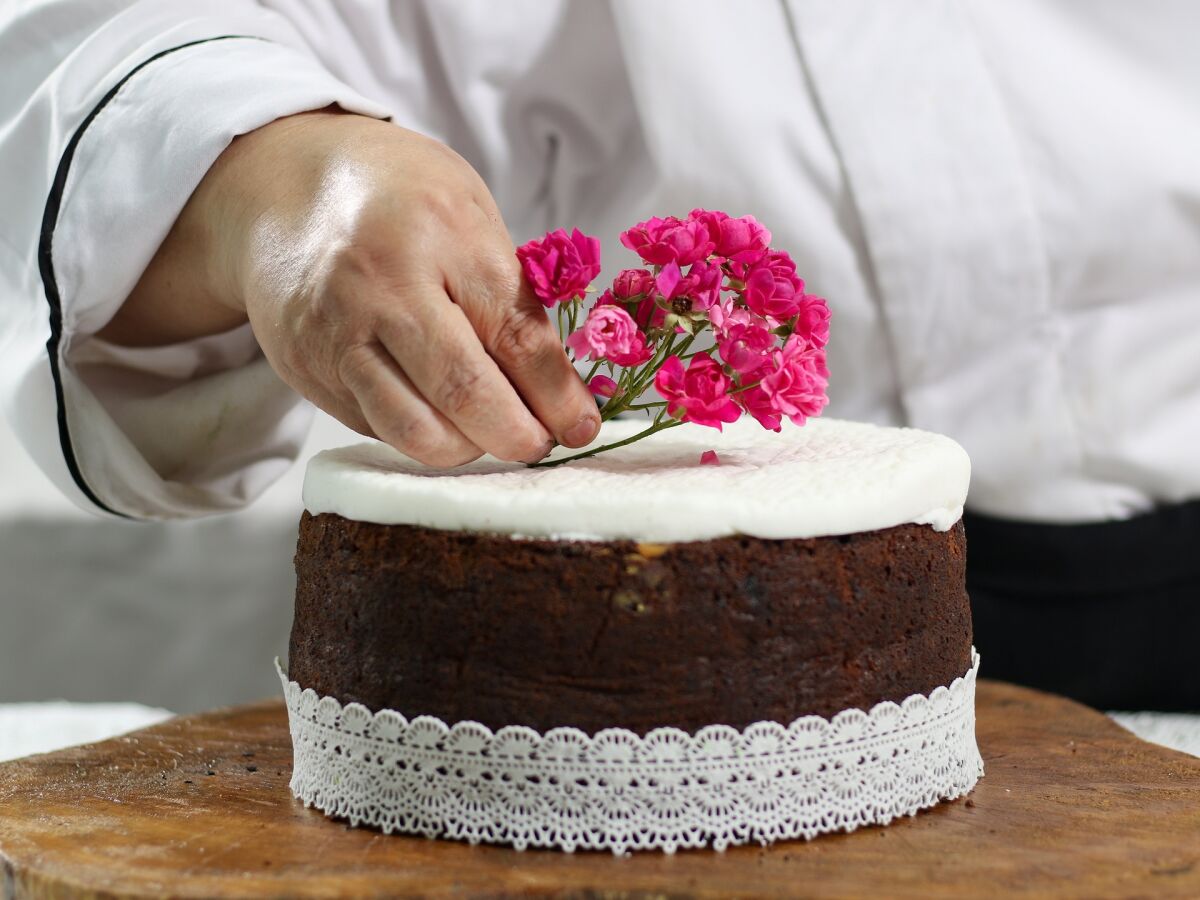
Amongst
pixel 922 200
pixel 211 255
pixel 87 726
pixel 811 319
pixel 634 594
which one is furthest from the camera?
pixel 87 726

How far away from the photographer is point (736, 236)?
96cm

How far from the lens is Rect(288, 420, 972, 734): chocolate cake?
888 millimetres

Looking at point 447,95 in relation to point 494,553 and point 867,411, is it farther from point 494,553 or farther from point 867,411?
point 494,553

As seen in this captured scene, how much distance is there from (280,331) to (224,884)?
1.25 ft

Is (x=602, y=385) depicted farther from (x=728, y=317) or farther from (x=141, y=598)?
(x=141, y=598)

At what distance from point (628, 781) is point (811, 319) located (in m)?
0.35

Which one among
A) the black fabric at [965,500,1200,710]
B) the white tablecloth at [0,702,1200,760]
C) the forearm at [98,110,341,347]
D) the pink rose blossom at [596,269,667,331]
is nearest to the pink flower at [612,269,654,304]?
the pink rose blossom at [596,269,667,331]

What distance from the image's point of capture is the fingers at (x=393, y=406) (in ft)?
3.06

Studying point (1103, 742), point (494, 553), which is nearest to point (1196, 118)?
point (1103, 742)

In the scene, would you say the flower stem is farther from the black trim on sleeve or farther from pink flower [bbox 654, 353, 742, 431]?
the black trim on sleeve

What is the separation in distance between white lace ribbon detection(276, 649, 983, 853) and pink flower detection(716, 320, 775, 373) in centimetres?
25

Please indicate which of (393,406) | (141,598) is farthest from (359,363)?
(141,598)

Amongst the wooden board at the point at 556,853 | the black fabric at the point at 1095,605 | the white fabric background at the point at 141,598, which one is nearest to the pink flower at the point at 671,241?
the wooden board at the point at 556,853

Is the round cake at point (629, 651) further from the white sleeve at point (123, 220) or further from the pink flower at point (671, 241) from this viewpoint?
the white sleeve at point (123, 220)
